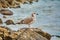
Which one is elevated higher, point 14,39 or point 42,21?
point 14,39

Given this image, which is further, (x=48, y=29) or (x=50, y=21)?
(x=50, y=21)

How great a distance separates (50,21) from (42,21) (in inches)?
15.9

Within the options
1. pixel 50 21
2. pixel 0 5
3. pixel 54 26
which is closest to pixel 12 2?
pixel 0 5

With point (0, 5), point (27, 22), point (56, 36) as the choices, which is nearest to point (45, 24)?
point (27, 22)

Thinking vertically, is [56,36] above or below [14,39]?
below

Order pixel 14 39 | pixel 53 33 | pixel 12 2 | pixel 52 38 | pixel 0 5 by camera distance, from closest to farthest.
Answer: pixel 14 39 < pixel 52 38 < pixel 53 33 < pixel 0 5 < pixel 12 2

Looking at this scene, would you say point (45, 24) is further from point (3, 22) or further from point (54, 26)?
point (3, 22)

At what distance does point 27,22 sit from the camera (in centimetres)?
962

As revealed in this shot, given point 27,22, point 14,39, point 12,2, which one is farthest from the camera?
point 12,2

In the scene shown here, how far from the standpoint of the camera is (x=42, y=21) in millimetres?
11227

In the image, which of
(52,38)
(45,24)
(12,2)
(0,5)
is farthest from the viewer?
(12,2)

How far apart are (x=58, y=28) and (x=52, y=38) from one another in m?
1.85

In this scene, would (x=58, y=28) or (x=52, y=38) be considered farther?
(x=58, y=28)

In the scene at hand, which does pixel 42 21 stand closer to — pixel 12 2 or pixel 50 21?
pixel 50 21
